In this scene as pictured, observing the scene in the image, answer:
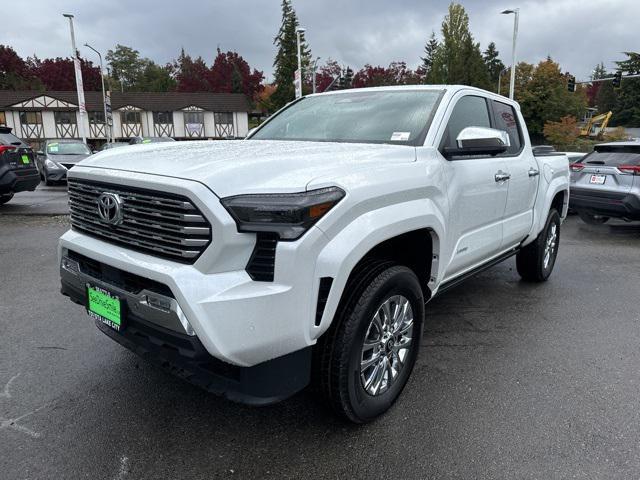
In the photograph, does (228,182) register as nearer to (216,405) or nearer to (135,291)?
(135,291)

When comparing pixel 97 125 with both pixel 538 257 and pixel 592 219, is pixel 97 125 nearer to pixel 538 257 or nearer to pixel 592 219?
pixel 592 219

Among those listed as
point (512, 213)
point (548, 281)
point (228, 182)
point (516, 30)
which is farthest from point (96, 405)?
point (516, 30)

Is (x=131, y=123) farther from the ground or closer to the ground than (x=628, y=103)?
closer to the ground

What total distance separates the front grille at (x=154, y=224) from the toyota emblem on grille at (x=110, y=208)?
0.07 feet

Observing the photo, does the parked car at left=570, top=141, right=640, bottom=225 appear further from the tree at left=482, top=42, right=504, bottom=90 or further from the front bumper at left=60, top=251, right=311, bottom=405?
the tree at left=482, top=42, right=504, bottom=90

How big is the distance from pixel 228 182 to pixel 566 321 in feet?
11.6

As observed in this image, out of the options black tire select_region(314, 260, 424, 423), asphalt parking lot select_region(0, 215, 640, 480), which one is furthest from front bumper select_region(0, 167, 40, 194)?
black tire select_region(314, 260, 424, 423)

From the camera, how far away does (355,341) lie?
2422 millimetres

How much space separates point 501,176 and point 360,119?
46.9 inches

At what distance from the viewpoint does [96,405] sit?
9.52 ft

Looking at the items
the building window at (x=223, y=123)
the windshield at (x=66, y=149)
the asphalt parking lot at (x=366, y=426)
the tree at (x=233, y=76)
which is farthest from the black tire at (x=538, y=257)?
the tree at (x=233, y=76)

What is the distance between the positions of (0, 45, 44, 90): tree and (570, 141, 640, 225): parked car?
76863mm

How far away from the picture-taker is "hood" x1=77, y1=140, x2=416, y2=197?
2111mm

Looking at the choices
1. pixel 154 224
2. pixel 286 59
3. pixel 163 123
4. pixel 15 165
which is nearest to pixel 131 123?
pixel 163 123
